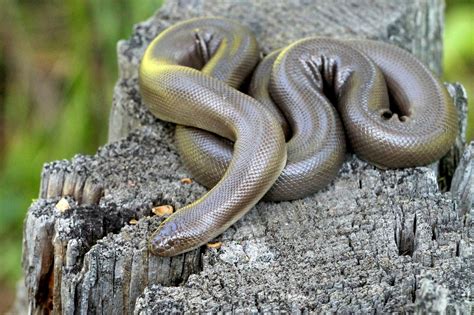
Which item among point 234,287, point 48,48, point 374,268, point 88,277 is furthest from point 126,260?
point 48,48

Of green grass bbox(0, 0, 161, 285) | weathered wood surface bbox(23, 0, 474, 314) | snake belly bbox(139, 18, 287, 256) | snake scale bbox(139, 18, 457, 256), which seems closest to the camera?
weathered wood surface bbox(23, 0, 474, 314)

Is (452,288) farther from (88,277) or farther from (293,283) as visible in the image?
(88,277)

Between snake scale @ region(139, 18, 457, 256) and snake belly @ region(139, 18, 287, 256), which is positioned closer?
snake belly @ region(139, 18, 287, 256)

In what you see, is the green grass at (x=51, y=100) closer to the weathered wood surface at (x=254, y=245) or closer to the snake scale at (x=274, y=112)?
the snake scale at (x=274, y=112)

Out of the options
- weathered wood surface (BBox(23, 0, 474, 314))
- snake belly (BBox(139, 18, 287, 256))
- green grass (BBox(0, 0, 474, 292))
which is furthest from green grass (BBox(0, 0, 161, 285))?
weathered wood surface (BBox(23, 0, 474, 314))

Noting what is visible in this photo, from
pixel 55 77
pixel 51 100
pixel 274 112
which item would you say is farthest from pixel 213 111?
pixel 55 77

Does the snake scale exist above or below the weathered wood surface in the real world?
above

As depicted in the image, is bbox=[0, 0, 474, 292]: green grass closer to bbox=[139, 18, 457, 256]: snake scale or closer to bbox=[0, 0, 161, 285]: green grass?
bbox=[0, 0, 161, 285]: green grass

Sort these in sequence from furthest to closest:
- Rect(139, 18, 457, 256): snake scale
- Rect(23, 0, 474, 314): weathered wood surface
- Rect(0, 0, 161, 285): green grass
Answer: Rect(0, 0, 161, 285): green grass → Rect(139, 18, 457, 256): snake scale → Rect(23, 0, 474, 314): weathered wood surface
